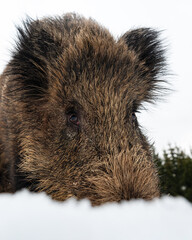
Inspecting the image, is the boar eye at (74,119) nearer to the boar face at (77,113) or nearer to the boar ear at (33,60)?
the boar face at (77,113)

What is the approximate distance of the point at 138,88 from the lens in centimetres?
608

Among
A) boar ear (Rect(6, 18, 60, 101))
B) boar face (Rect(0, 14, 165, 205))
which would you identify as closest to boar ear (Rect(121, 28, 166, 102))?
boar face (Rect(0, 14, 165, 205))

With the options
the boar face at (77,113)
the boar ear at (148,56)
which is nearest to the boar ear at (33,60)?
the boar face at (77,113)

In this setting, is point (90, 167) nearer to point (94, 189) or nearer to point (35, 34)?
point (94, 189)

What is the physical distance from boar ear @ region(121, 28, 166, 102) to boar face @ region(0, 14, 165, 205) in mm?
32

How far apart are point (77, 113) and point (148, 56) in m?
2.25

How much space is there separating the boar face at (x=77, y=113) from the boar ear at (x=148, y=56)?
32 millimetres

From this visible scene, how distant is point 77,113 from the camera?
5465mm

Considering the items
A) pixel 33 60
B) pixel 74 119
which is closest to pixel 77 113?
pixel 74 119

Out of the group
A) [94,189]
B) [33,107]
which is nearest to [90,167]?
[94,189]

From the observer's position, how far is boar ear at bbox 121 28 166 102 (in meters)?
6.66

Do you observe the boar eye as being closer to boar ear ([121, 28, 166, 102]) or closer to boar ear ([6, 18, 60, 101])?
boar ear ([6, 18, 60, 101])

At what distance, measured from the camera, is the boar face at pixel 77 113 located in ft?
15.6

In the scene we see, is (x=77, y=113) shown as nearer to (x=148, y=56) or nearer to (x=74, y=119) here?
(x=74, y=119)
